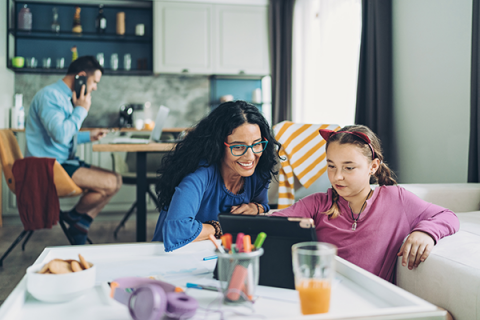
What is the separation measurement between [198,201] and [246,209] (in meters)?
0.19

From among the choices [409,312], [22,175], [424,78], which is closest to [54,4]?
[22,175]

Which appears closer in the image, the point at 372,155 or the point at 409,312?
the point at 409,312

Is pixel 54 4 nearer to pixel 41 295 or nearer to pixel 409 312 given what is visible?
pixel 41 295

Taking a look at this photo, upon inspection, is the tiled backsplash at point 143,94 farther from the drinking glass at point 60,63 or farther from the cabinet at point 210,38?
the cabinet at point 210,38

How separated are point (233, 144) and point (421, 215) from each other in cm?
63

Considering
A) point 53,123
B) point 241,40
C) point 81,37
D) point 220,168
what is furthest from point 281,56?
point 220,168

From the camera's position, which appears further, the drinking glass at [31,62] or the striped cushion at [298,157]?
the drinking glass at [31,62]

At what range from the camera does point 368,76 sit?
288 cm

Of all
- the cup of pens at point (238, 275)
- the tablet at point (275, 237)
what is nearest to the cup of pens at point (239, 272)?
the cup of pens at point (238, 275)

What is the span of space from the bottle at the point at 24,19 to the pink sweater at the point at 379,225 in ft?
14.5

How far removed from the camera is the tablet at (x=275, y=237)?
736 mm

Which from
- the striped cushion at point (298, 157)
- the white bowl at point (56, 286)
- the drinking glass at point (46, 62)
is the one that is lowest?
the white bowl at point (56, 286)

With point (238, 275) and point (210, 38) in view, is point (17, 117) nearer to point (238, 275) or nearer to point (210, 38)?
point (210, 38)

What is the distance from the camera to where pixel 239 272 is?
2.01ft
